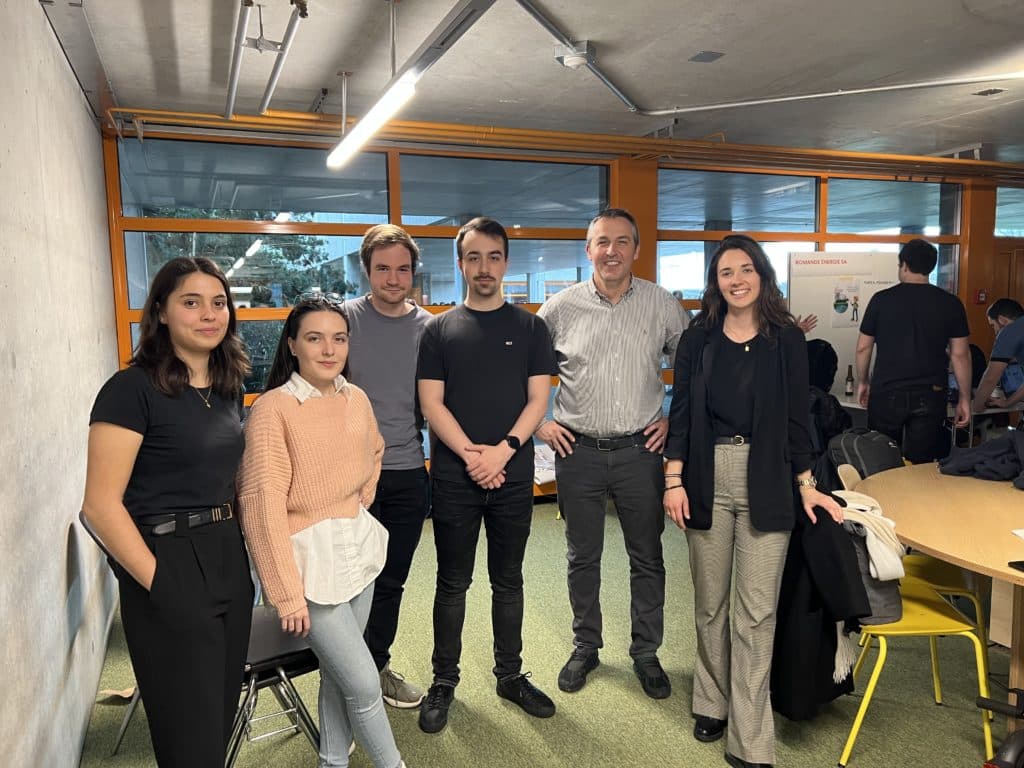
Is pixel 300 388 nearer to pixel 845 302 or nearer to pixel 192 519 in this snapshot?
pixel 192 519

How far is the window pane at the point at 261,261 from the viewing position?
4.98 metres

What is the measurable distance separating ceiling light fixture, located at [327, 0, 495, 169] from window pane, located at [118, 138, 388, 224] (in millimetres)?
1664

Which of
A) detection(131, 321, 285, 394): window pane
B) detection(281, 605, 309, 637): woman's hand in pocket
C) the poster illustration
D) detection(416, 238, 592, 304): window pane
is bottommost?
detection(281, 605, 309, 637): woman's hand in pocket

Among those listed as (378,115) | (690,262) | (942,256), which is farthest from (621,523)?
(942,256)

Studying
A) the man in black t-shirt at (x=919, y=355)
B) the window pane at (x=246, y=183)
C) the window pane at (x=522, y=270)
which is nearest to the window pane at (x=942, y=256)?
the window pane at (x=522, y=270)

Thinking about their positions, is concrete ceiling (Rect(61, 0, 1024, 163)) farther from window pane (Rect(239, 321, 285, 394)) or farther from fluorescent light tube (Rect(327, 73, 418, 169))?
window pane (Rect(239, 321, 285, 394))

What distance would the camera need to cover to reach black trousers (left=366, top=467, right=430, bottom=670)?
2.49 metres

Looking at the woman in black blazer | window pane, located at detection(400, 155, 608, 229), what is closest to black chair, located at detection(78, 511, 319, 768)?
the woman in black blazer

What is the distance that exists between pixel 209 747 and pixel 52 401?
54.0 inches

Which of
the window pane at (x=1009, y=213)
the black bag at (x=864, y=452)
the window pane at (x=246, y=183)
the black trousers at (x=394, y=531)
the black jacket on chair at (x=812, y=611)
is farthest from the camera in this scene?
the window pane at (x=1009, y=213)

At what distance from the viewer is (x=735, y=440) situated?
7.48ft

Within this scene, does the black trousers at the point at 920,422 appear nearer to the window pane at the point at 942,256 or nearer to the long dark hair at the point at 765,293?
the long dark hair at the point at 765,293

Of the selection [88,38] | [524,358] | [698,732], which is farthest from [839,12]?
[88,38]

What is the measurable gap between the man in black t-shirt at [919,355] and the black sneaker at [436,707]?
304 cm
